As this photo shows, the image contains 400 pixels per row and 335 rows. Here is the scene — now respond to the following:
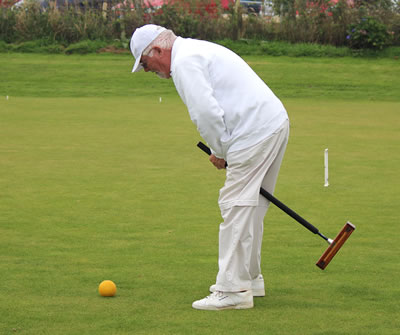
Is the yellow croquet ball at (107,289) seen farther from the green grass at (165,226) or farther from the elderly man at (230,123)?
the elderly man at (230,123)

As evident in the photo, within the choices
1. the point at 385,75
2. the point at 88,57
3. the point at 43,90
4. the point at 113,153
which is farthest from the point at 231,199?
the point at 88,57

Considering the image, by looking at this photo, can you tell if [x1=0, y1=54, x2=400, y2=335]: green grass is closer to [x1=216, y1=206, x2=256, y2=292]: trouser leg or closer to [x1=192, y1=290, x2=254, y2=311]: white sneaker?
[x1=192, y1=290, x2=254, y2=311]: white sneaker

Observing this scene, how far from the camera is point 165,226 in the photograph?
7.23 metres

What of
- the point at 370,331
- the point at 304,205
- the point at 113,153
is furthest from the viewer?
the point at 113,153

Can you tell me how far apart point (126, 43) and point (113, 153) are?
53.0 feet

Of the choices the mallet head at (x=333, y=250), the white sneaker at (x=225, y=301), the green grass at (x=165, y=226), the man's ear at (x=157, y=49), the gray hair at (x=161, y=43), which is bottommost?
the green grass at (x=165, y=226)

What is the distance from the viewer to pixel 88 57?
86.9 ft

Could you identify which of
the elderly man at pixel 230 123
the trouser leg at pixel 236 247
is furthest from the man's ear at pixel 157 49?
the trouser leg at pixel 236 247

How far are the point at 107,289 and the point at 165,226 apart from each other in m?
2.23

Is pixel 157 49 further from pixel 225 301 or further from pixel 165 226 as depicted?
pixel 165 226

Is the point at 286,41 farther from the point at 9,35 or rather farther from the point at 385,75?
the point at 9,35

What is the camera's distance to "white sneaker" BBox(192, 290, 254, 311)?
15.8 ft

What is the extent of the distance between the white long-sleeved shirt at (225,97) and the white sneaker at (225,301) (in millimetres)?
858

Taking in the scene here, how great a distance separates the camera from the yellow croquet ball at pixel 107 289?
5031 millimetres
